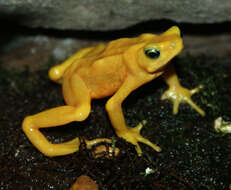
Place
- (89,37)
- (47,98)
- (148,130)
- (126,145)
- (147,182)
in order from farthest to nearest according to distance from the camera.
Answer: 1. (89,37)
2. (47,98)
3. (148,130)
4. (126,145)
5. (147,182)

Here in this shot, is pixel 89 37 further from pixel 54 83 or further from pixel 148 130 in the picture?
pixel 148 130

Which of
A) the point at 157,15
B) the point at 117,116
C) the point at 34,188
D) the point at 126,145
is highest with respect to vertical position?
the point at 157,15

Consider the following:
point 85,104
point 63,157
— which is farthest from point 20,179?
point 85,104

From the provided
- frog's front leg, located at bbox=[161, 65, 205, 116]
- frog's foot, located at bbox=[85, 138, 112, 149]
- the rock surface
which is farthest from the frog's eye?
frog's foot, located at bbox=[85, 138, 112, 149]

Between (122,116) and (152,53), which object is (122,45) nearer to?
(152,53)

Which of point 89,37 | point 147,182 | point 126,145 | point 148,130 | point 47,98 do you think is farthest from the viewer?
point 89,37

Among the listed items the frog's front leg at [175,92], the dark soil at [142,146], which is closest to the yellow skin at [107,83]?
the dark soil at [142,146]
